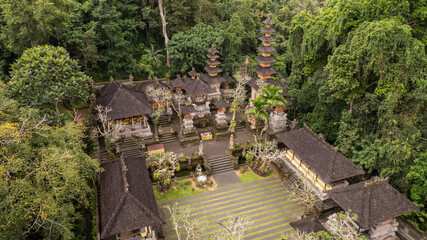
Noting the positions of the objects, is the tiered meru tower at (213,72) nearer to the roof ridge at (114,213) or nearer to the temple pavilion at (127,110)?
the temple pavilion at (127,110)

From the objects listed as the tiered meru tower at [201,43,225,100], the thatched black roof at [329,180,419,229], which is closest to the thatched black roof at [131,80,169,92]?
the tiered meru tower at [201,43,225,100]

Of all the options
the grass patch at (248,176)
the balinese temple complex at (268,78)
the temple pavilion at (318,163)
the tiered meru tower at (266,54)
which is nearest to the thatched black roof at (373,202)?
the temple pavilion at (318,163)

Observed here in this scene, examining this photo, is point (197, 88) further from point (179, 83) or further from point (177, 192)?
point (177, 192)

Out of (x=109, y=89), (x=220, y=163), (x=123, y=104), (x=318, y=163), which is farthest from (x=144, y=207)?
(x=109, y=89)

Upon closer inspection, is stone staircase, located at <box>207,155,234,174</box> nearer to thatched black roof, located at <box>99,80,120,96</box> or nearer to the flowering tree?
the flowering tree

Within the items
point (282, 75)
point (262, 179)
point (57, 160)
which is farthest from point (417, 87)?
point (57, 160)
